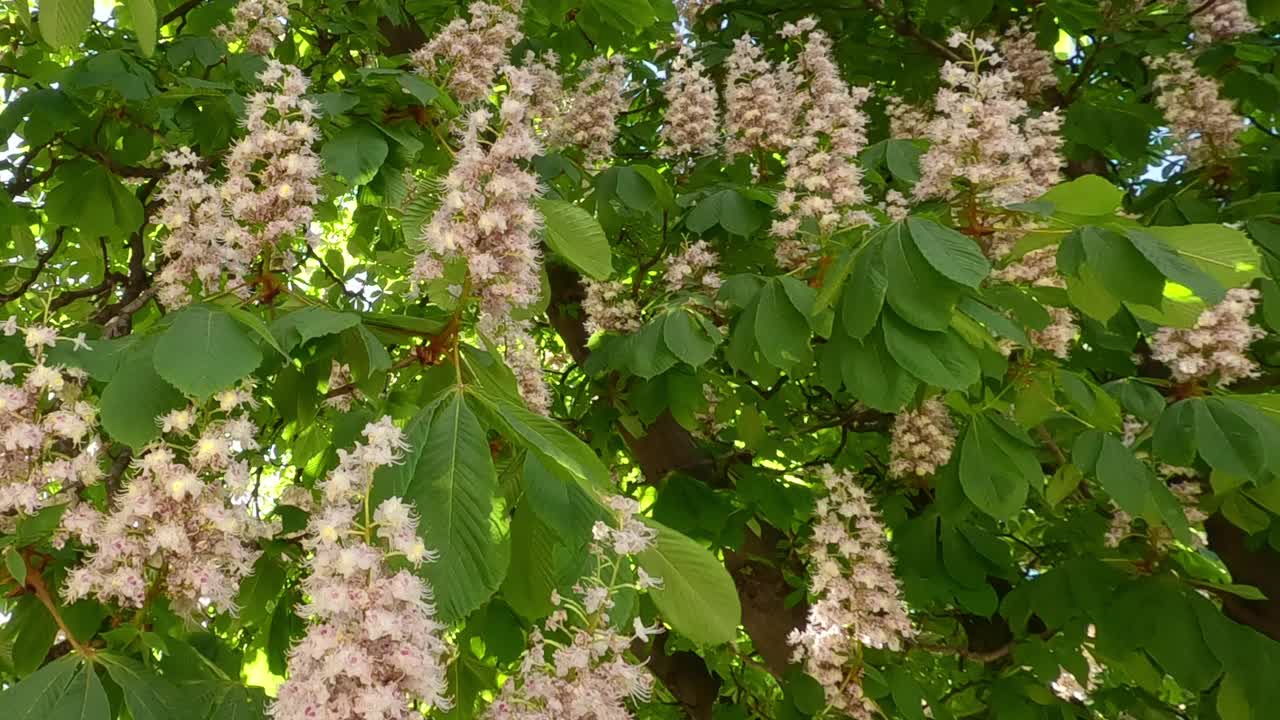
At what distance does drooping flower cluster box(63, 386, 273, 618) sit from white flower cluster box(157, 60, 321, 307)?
423 millimetres

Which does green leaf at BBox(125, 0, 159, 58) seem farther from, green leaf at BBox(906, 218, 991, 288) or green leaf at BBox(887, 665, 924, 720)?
green leaf at BBox(887, 665, 924, 720)

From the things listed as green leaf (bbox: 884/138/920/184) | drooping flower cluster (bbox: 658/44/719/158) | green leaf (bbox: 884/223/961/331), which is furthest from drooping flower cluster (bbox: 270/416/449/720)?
drooping flower cluster (bbox: 658/44/719/158)

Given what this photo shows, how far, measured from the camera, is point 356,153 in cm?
204

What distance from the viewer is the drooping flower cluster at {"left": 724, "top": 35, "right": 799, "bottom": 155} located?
2771 millimetres

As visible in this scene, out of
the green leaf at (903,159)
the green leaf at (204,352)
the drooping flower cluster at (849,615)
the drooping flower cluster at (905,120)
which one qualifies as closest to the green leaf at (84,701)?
the green leaf at (204,352)

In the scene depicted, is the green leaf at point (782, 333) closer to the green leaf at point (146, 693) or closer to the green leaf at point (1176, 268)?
the green leaf at point (1176, 268)

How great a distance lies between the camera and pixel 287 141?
1680 millimetres

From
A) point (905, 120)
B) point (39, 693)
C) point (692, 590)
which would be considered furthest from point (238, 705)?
point (905, 120)

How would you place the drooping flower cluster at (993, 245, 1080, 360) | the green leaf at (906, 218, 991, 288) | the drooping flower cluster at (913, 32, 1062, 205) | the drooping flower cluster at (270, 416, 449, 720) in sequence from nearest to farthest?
the drooping flower cluster at (270, 416, 449, 720)
the green leaf at (906, 218, 991, 288)
the drooping flower cluster at (913, 32, 1062, 205)
the drooping flower cluster at (993, 245, 1080, 360)

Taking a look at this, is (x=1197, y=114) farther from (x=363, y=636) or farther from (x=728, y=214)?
(x=363, y=636)

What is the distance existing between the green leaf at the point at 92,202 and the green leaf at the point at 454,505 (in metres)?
2.12

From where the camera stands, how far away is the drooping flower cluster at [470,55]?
8.11 ft

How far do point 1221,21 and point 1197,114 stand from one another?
0.46 m

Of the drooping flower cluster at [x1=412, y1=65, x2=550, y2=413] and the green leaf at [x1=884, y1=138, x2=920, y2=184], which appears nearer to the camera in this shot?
the drooping flower cluster at [x1=412, y1=65, x2=550, y2=413]
